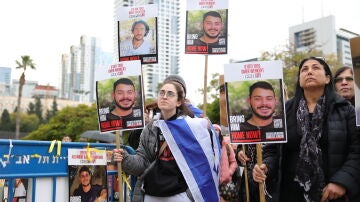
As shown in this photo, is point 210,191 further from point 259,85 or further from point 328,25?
point 328,25

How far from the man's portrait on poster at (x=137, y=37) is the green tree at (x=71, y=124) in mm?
29015

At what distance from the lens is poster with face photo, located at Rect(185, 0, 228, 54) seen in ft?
16.7

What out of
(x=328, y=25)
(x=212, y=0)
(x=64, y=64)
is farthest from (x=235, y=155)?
(x=64, y=64)

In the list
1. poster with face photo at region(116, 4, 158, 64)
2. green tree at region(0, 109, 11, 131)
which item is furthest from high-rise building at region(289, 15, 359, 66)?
poster with face photo at region(116, 4, 158, 64)

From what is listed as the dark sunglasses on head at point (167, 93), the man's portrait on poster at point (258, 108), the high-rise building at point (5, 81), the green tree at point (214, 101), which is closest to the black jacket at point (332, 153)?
the man's portrait on poster at point (258, 108)

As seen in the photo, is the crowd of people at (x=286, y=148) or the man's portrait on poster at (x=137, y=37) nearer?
the crowd of people at (x=286, y=148)

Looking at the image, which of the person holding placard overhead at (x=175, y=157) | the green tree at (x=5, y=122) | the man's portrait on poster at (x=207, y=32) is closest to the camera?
the person holding placard overhead at (x=175, y=157)

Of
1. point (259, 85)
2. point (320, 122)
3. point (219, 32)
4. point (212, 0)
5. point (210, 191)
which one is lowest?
point (210, 191)

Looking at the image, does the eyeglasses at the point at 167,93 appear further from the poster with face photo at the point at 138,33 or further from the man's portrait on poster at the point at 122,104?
the poster with face photo at the point at 138,33

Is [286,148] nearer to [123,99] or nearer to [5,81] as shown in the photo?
[123,99]

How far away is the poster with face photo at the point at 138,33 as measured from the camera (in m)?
4.84

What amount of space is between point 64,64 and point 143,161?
327ft

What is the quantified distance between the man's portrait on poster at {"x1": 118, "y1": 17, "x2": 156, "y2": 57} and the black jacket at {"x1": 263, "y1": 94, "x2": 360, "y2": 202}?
2.13 m

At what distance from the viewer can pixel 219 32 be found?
5129mm
